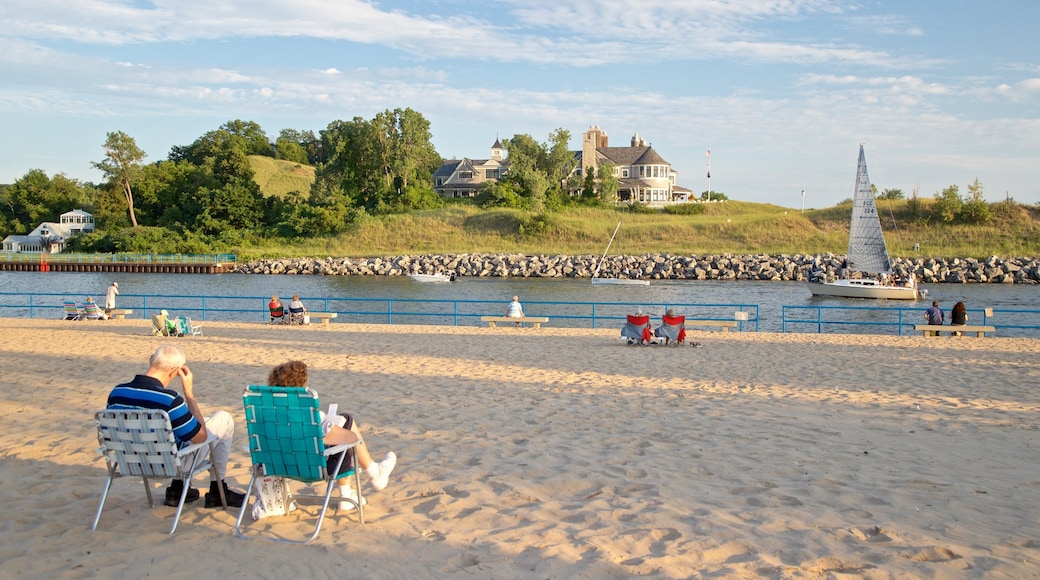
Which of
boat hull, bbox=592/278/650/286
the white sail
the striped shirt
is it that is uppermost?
the white sail

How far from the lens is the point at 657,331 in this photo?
1741 cm

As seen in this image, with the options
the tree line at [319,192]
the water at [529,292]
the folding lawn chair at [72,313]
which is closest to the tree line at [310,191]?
the tree line at [319,192]

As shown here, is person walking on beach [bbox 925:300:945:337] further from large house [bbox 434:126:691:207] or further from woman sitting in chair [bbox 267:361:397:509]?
large house [bbox 434:126:691:207]

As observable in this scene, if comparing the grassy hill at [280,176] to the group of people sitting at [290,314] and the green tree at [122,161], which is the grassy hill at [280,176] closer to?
the green tree at [122,161]

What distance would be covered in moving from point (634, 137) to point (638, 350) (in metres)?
90.2

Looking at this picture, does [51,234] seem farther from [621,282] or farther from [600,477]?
[600,477]

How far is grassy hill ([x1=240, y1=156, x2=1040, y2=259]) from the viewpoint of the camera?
67.6m

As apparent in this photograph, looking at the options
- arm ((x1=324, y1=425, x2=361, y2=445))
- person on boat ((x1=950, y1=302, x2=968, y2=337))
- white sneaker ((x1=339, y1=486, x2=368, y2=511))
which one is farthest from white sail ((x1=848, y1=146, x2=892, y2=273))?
arm ((x1=324, y1=425, x2=361, y2=445))

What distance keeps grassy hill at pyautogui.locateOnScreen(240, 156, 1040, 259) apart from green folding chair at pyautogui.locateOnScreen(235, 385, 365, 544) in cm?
6403

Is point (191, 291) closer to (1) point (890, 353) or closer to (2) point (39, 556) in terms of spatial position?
(1) point (890, 353)

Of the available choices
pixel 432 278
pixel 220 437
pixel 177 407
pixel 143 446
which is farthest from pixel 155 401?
pixel 432 278

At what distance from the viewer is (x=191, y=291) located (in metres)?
48.9

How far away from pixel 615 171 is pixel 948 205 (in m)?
34.8

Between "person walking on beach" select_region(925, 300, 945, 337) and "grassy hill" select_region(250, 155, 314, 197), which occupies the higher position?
"grassy hill" select_region(250, 155, 314, 197)
